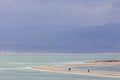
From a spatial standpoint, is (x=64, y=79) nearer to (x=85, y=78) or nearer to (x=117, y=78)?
A: (x=85, y=78)

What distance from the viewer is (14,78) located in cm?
6862

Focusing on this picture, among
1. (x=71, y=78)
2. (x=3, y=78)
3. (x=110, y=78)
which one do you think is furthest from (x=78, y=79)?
(x=3, y=78)

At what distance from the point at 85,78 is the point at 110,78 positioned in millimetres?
4242

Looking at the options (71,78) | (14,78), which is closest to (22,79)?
(14,78)

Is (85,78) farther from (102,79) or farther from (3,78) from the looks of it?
(3,78)

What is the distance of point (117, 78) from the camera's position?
70.6 m

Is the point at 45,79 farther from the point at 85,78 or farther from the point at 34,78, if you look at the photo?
the point at 85,78

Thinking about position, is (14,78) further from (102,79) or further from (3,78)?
(102,79)

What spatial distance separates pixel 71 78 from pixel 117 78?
7.70 meters

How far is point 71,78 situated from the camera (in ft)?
227

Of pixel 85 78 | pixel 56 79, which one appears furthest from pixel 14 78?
pixel 85 78

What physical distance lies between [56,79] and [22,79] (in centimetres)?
526

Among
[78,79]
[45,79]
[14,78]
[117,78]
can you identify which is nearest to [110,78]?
[117,78]

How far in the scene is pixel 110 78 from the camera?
232ft
